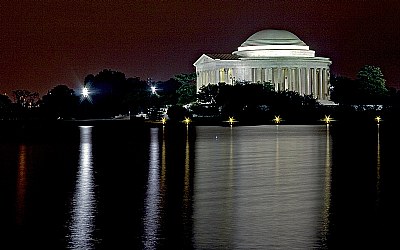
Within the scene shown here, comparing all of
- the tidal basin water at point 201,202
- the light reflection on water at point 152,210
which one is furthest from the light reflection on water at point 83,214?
the light reflection on water at point 152,210

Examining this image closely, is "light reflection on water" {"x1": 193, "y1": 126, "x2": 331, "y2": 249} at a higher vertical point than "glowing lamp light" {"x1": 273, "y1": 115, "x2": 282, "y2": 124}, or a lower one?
lower

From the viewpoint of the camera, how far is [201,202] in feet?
92.6

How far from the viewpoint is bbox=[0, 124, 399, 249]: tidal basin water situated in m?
21.5

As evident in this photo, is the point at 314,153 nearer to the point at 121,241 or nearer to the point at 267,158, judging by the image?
the point at 267,158

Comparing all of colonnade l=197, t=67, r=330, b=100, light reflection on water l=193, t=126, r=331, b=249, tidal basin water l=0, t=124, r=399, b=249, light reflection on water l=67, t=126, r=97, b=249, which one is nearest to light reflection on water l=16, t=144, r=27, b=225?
tidal basin water l=0, t=124, r=399, b=249

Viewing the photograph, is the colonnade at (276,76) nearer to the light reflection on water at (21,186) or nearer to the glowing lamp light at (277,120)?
the glowing lamp light at (277,120)

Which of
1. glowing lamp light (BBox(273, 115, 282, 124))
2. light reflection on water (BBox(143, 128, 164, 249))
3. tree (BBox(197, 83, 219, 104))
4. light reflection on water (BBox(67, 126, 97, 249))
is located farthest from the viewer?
tree (BBox(197, 83, 219, 104))

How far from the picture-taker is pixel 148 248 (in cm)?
2039

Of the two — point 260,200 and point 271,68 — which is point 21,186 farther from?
point 271,68

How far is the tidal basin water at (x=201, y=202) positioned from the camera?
2152 cm

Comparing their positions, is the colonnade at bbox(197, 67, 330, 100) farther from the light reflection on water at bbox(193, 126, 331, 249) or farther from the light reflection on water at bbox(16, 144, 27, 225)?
the light reflection on water at bbox(193, 126, 331, 249)

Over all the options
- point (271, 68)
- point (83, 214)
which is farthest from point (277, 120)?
point (83, 214)

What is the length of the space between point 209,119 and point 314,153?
10011 centimetres

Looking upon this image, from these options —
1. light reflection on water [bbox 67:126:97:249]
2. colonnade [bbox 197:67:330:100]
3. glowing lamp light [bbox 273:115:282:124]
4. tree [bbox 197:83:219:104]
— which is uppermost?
colonnade [bbox 197:67:330:100]
